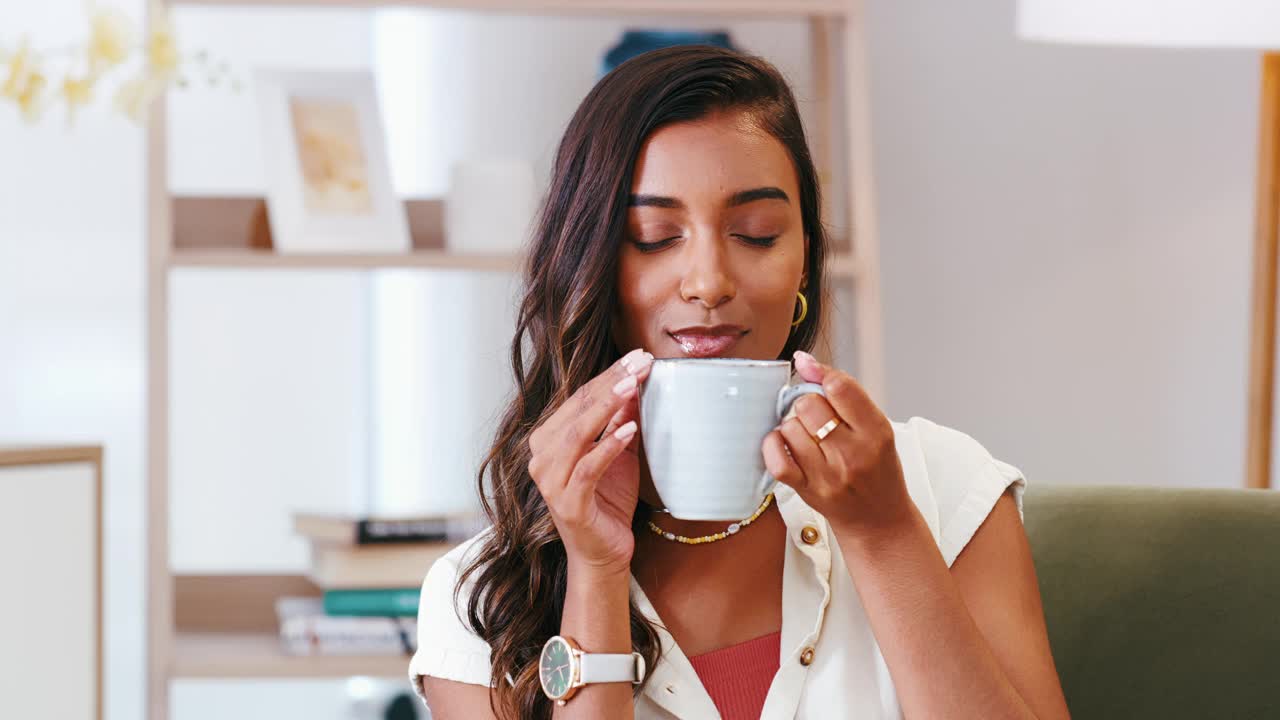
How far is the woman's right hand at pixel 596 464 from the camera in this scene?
86 cm

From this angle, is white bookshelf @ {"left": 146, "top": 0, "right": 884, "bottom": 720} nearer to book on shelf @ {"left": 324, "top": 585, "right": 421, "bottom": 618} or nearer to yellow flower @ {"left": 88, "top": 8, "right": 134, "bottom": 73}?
book on shelf @ {"left": 324, "top": 585, "right": 421, "bottom": 618}

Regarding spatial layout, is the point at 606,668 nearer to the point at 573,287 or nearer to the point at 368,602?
the point at 573,287

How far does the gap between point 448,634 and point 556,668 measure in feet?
0.49

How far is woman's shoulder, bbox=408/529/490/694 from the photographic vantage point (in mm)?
1037

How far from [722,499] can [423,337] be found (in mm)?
1874

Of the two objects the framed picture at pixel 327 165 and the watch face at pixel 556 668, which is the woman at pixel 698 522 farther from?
the framed picture at pixel 327 165

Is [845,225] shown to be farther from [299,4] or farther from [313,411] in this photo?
[313,411]

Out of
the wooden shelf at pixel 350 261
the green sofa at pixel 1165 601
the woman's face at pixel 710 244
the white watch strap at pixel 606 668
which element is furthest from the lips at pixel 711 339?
the wooden shelf at pixel 350 261

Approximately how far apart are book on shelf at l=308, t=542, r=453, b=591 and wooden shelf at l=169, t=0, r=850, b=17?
2.82 ft

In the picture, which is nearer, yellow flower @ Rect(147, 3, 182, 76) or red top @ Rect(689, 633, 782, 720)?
red top @ Rect(689, 633, 782, 720)

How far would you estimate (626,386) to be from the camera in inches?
33.2

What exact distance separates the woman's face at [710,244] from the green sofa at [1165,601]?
315 millimetres

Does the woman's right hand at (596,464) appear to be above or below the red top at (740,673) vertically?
above

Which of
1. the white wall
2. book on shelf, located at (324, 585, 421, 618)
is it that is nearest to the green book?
book on shelf, located at (324, 585, 421, 618)
